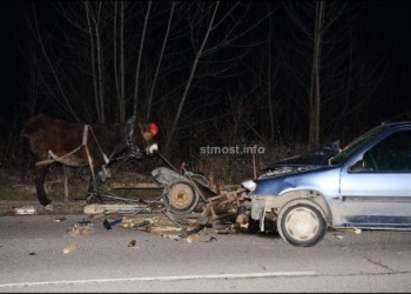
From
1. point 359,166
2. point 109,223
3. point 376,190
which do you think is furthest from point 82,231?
point 376,190

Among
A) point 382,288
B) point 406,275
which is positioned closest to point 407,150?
point 406,275

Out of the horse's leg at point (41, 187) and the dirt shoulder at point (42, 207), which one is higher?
the horse's leg at point (41, 187)

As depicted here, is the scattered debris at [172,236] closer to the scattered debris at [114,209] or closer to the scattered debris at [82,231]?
the scattered debris at [82,231]

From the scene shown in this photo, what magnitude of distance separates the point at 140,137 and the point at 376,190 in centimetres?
506

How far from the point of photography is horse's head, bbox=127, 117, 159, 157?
444 inches

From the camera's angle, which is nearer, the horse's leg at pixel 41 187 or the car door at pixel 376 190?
the car door at pixel 376 190

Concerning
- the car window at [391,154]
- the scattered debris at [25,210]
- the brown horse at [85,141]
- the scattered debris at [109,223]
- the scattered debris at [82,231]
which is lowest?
the scattered debris at [82,231]

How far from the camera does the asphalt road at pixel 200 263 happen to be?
21.2 feet

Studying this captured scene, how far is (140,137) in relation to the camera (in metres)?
11.3

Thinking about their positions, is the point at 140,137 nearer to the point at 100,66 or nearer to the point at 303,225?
the point at 303,225

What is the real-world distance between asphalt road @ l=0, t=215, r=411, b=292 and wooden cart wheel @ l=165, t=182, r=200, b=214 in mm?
1300

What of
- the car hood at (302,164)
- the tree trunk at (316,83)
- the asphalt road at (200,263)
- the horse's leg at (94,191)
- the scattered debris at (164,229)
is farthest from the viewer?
the tree trunk at (316,83)

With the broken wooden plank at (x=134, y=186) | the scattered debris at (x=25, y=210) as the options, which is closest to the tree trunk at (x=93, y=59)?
the broken wooden plank at (x=134, y=186)

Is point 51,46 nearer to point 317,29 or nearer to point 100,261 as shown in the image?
point 317,29
